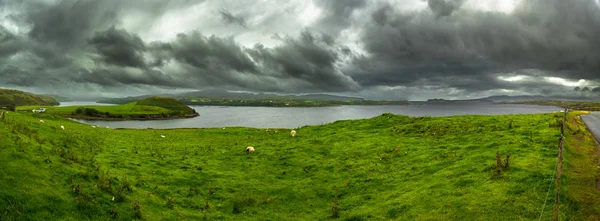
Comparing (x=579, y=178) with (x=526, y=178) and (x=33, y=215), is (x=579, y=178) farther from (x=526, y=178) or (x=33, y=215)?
(x=33, y=215)

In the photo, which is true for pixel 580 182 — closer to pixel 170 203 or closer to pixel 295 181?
pixel 295 181

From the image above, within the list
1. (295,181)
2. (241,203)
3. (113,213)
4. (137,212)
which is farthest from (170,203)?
(295,181)

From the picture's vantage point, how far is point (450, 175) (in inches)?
748

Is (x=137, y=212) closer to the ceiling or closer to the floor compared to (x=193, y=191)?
closer to the ceiling

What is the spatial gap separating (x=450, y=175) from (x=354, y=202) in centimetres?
687

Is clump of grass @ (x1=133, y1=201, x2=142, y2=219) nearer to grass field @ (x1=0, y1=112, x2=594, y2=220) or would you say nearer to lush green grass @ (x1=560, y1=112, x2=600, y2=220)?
grass field @ (x1=0, y1=112, x2=594, y2=220)

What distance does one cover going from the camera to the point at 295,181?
78.8 feet

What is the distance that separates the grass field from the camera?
41.8 ft

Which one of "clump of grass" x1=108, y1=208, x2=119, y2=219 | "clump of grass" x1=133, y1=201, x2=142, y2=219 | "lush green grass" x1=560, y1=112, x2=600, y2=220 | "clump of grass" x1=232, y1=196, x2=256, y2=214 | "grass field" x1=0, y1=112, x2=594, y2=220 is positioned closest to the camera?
"lush green grass" x1=560, y1=112, x2=600, y2=220

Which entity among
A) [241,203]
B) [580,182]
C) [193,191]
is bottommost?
[241,203]

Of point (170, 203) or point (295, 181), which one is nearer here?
point (170, 203)

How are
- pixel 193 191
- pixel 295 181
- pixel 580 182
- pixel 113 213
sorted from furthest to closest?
pixel 295 181 → pixel 193 191 → pixel 580 182 → pixel 113 213

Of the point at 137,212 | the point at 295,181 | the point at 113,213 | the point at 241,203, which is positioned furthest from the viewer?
the point at 295,181

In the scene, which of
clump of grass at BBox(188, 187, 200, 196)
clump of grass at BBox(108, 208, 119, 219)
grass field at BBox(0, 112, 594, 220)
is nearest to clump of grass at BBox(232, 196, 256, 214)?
grass field at BBox(0, 112, 594, 220)
